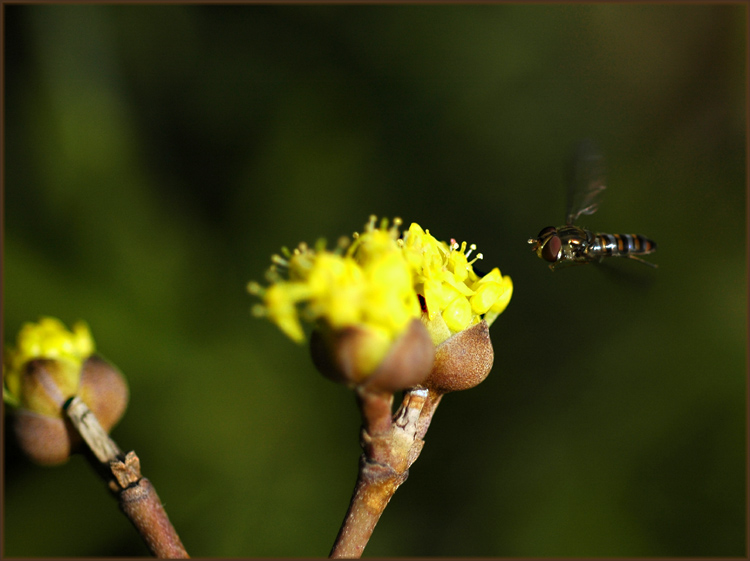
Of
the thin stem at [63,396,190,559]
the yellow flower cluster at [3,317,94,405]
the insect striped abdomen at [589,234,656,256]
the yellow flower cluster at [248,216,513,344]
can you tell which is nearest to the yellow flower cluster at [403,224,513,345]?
the yellow flower cluster at [248,216,513,344]

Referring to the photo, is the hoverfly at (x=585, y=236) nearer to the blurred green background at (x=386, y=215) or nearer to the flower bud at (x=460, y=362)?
the blurred green background at (x=386, y=215)

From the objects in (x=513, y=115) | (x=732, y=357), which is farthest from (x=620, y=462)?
(x=513, y=115)

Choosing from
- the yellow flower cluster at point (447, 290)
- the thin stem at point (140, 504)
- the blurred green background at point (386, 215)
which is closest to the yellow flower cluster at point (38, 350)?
the thin stem at point (140, 504)

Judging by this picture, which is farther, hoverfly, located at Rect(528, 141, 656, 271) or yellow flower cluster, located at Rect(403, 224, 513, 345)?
hoverfly, located at Rect(528, 141, 656, 271)

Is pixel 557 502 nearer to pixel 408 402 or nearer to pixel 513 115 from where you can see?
pixel 408 402

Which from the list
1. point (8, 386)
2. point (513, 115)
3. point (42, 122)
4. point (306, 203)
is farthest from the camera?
point (513, 115)

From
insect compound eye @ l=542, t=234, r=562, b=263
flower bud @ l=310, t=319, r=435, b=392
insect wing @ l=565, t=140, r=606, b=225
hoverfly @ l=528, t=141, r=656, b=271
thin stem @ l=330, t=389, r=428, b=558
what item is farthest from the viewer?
insect wing @ l=565, t=140, r=606, b=225

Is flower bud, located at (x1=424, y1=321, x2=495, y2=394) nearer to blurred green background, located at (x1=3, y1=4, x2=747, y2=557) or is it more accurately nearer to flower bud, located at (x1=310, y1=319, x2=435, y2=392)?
flower bud, located at (x1=310, y1=319, x2=435, y2=392)
